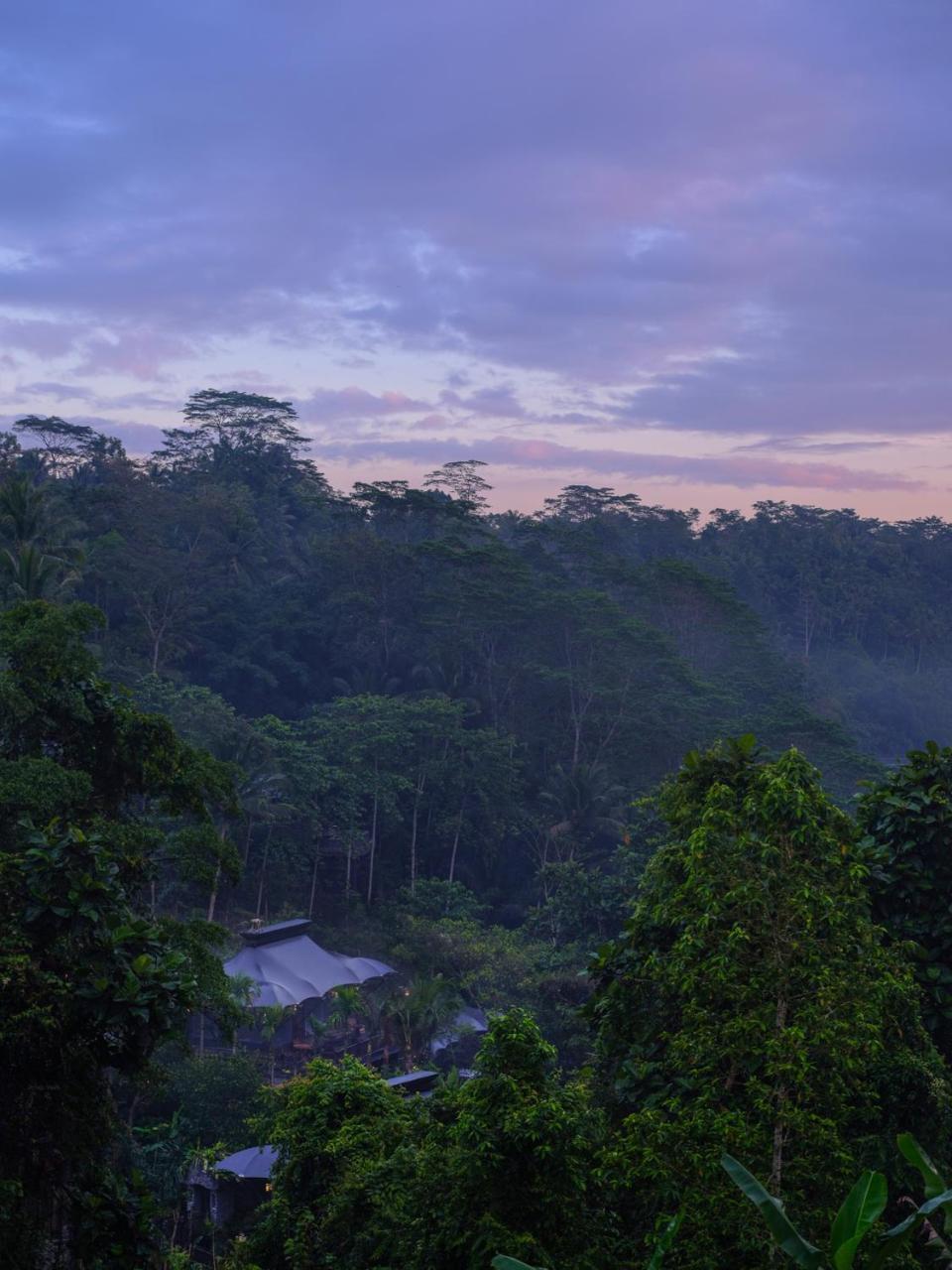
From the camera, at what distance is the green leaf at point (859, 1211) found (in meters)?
2.89

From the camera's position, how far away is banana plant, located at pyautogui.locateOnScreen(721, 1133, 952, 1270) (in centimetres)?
274

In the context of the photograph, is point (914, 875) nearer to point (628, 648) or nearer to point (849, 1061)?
point (849, 1061)

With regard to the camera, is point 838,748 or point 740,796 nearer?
point 740,796

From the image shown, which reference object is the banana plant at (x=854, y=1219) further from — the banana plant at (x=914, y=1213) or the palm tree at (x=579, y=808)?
the palm tree at (x=579, y=808)

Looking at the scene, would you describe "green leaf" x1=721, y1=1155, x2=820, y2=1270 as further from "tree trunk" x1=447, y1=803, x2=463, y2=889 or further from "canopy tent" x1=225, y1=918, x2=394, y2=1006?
"tree trunk" x1=447, y1=803, x2=463, y2=889

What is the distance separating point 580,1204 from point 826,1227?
127cm

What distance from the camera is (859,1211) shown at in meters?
2.96


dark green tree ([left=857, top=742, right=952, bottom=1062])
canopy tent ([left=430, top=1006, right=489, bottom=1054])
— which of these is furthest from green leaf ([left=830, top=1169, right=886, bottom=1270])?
canopy tent ([left=430, top=1006, right=489, bottom=1054])

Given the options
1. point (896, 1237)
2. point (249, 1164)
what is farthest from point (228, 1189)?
point (896, 1237)

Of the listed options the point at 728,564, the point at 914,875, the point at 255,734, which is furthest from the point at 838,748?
the point at 914,875

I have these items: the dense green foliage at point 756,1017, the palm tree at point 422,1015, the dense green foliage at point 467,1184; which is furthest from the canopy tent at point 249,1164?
the dense green foliage at point 756,1017

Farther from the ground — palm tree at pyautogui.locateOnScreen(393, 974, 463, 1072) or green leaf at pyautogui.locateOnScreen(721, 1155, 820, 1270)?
green leaf at pyautogui.locateOnScreen(721, 1155, 820, 1270)

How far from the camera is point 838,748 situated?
36.0m

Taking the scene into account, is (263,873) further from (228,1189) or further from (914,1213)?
(914,1213)
